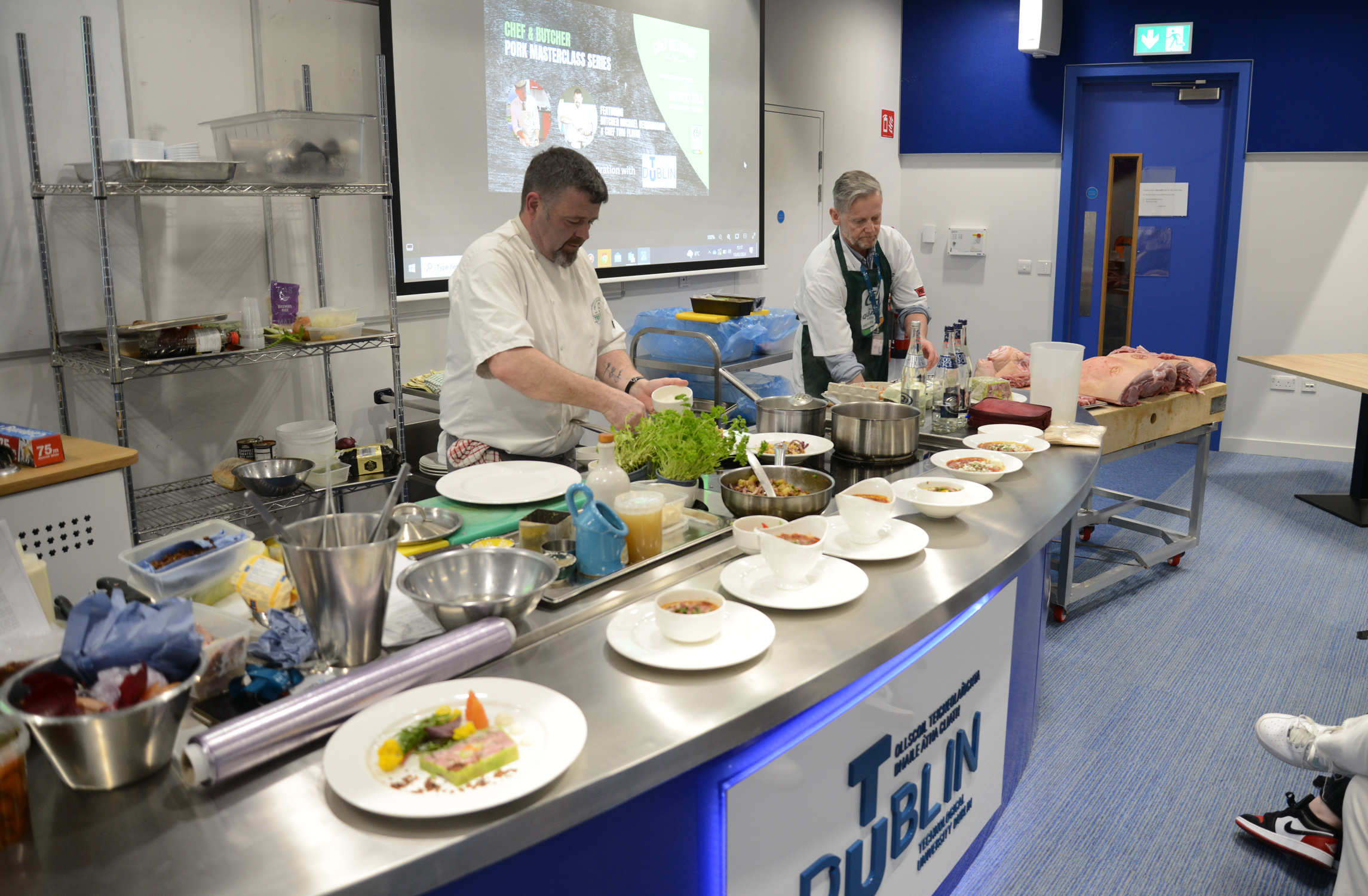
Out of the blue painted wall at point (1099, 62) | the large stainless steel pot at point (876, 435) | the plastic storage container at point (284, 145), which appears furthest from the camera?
the blue painted wall at point (1099, 62)

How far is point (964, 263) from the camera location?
23.6 ft

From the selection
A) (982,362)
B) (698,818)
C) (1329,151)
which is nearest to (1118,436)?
(982,362)

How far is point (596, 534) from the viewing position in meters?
1.70

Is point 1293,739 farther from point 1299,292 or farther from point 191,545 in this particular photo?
point 1299,292

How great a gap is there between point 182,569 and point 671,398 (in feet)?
4.05

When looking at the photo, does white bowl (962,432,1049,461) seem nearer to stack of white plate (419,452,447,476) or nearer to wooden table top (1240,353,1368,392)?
stack of white plate (419,452,447,476)

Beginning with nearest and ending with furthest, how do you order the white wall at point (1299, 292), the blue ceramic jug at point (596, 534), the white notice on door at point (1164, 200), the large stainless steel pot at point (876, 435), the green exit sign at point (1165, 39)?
the blue ceramic jug at point (596, 534)
the large stainless steel pot at point (876, 435)
the white wall at point (1299, 292)
the green exit sign at point (1165, 39)
the white notice on door at point (1164, 200)

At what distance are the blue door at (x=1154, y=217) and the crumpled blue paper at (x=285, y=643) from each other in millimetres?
6610

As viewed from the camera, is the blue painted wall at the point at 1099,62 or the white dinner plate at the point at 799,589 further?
the blue painted wall at the point at 1099,62

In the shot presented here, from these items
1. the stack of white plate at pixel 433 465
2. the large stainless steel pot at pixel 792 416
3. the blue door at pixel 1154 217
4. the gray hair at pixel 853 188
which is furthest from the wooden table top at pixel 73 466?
the blue door at pixel 1154 217

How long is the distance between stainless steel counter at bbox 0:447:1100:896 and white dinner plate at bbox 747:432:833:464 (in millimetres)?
611

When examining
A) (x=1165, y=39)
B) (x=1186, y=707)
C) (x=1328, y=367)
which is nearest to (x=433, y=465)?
(x=1186, y=707)

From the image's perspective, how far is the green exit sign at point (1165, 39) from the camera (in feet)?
20.2

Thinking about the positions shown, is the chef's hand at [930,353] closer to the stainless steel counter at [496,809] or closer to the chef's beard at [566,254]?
the chef's beard at [566,254]
